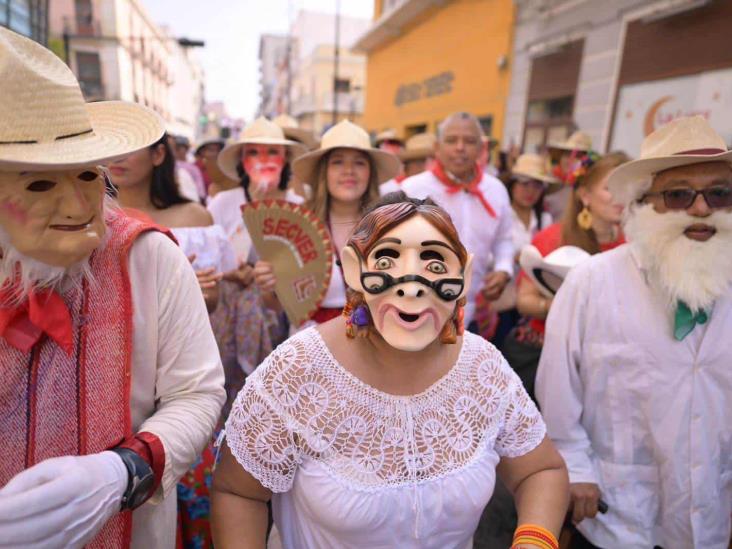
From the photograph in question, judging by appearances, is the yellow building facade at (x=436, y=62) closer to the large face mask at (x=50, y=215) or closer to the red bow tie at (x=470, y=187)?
the red bow tie at (x=470, y=187)

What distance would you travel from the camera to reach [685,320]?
1.58 metres

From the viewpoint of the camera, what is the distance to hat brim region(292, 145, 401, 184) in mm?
2646

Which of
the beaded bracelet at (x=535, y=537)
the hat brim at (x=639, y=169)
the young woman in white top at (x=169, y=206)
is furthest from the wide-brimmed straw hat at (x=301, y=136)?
the beaded bracelet at (x=535, y=537)

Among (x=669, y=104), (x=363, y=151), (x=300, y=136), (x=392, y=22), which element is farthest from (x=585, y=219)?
(x=392, y=22)

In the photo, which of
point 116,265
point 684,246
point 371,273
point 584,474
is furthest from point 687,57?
point 116,265

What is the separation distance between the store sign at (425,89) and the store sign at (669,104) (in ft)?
20.7

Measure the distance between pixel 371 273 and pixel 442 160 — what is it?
8.39 feet

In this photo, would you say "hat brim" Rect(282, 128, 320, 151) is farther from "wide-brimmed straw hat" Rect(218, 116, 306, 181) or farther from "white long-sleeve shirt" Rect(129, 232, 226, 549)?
"white long-sleeve shirt" Rect(129, 232, 226, 549)

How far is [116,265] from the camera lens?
110cm

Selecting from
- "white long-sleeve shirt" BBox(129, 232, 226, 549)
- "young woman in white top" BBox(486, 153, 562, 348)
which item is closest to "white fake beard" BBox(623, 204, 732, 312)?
"white long-sleeve shirt" BBox(129, 232, 226, 549)

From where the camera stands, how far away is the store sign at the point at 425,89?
1245 cm

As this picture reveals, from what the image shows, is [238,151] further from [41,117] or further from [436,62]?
[436,62]

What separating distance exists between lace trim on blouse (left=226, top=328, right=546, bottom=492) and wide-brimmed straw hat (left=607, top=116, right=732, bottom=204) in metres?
1.08

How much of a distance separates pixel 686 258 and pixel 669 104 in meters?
5.37
